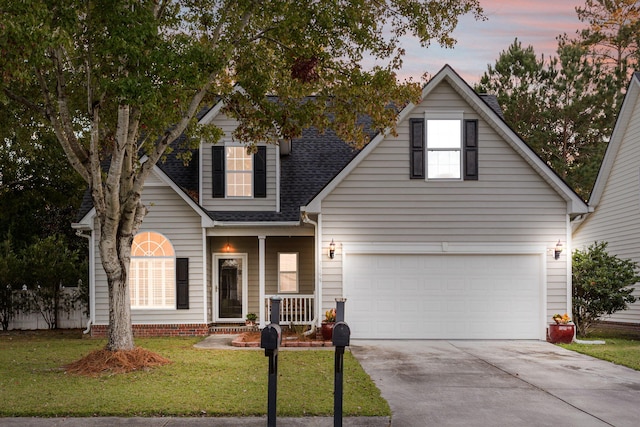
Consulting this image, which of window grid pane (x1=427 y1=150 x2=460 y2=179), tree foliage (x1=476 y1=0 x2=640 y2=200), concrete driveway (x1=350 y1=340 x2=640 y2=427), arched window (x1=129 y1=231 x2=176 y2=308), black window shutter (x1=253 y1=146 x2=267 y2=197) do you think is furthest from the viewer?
tree foliage (x1=476 y1=0 x2=640 y2=200)

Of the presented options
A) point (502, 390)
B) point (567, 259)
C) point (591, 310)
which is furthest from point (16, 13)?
point (591, 310)

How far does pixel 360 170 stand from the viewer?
16797 mm

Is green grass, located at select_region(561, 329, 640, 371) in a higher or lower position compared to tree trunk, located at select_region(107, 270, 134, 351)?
lower

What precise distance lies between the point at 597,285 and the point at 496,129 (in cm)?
447

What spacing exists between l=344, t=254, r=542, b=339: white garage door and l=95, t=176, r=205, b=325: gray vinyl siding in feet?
13.5

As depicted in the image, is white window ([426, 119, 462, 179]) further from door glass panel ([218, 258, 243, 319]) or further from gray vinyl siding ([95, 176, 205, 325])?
door glass panel ([218, 258, 243, 319])

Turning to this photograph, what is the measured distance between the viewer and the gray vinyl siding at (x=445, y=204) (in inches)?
660

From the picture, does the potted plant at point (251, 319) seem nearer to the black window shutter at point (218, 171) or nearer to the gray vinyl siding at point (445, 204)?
the gray vinyl siding at point (445, 204)

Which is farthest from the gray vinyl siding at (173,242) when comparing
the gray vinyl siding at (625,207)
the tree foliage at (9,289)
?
the gray vinyl siding at (625,207)

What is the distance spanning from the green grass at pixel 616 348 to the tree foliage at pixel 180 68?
20.9 ft

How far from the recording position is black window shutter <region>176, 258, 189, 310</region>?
18.1 m

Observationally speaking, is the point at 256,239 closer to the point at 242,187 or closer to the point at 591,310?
the point at 242,187

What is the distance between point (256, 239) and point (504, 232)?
7.16m

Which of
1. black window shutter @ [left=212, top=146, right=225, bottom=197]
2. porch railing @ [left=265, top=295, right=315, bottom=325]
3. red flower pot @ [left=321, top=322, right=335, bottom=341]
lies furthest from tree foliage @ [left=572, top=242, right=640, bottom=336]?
black window shutter @ [left=212, top=146, right=225, bottom=197]
